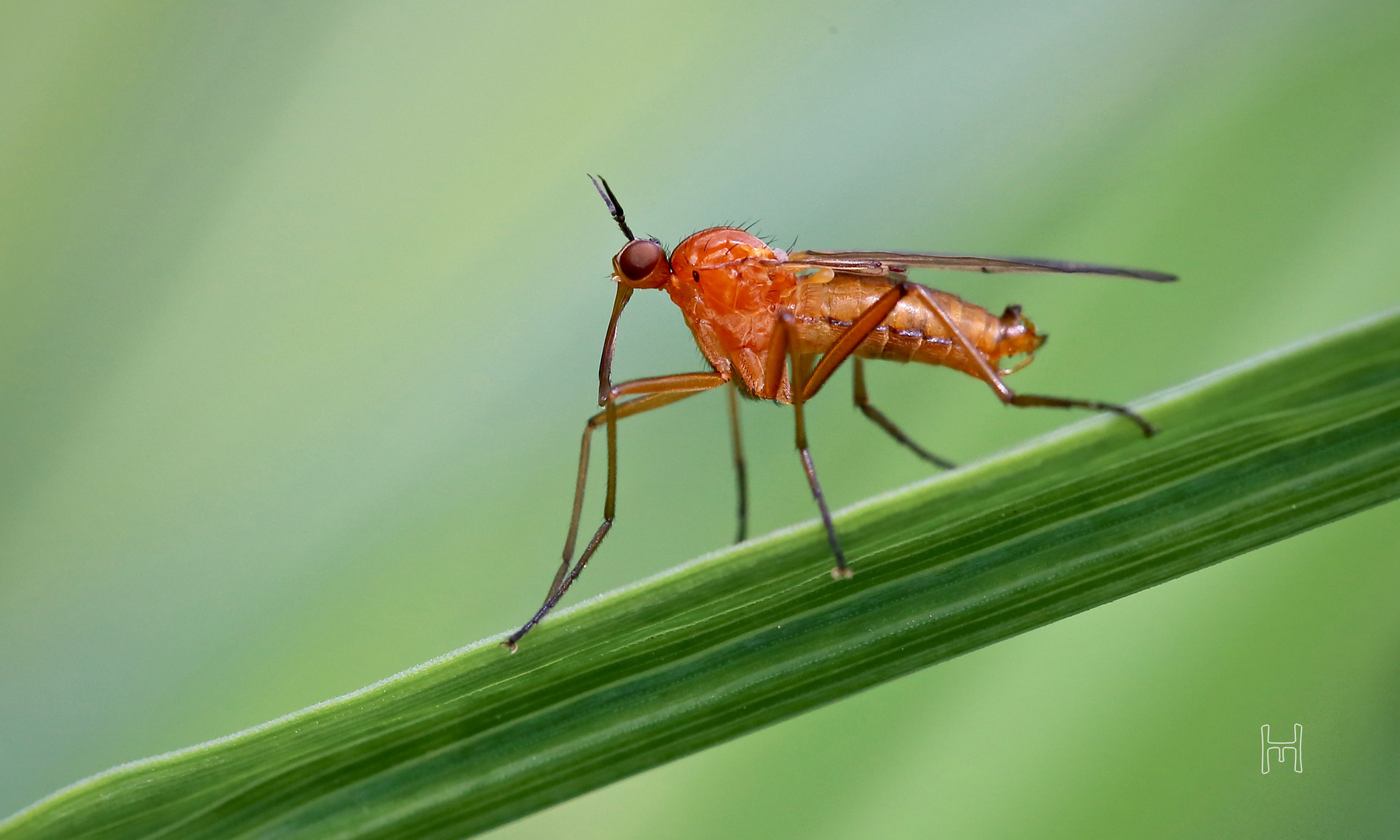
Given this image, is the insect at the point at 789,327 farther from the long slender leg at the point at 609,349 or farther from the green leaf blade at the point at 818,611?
the green leaf blade at the point at 818,611

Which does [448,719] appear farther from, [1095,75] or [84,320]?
[1095,75]

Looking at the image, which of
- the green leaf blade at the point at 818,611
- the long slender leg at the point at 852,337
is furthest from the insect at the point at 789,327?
the green leaf blade at the point at 818,611

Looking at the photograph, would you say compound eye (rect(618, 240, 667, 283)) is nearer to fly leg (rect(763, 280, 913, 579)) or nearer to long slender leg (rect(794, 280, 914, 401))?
fly leg (rect(763, 280, 913, 579))

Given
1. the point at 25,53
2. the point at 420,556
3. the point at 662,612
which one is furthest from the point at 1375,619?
the point at 25,53

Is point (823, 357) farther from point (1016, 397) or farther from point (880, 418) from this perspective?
point (1016, 397)

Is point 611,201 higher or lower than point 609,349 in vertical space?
higher

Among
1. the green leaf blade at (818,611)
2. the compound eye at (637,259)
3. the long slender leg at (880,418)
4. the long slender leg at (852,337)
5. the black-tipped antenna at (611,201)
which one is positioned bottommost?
the green leaf blade at (818,611)

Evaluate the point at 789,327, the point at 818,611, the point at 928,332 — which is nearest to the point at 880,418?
the point at 928,332

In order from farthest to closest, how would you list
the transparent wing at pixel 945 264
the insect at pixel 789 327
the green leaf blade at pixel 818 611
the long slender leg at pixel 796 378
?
the insect at pixel 789 327
the long slender leg at pixel 796 378
the transparent wing at pixel 945 264
the green leaf blade at pixel 818 611
